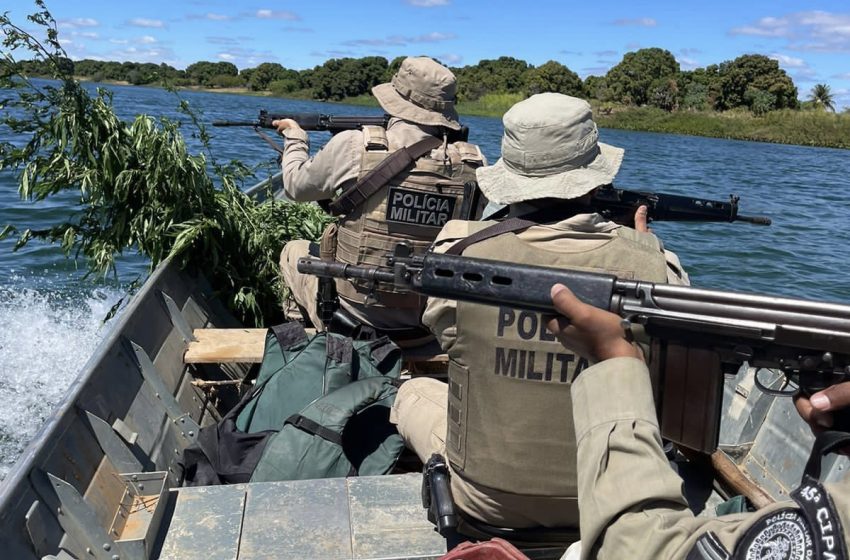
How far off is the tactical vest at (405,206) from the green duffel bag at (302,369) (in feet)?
1.32

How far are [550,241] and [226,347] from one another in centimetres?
268

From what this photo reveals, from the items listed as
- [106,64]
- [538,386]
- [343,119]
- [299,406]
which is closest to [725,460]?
[538,386]

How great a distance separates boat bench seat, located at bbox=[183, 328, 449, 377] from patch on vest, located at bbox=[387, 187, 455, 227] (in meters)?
0.78

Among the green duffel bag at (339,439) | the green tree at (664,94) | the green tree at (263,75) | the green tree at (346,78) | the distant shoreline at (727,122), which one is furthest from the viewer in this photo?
the green tree at (263,75)

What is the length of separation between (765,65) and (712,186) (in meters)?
49.5

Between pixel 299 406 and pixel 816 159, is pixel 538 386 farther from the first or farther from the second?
pixel 816 159

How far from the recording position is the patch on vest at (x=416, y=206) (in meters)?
4.38

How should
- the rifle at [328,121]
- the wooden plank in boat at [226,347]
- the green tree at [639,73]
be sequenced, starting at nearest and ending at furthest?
the wooden plank in boat at [226,347]
the rifle at [328,121]
the green tree at [639,73]

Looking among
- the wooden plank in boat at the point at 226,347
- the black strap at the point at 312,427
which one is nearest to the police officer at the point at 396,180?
the wooden plank in boat at the point at 226,347

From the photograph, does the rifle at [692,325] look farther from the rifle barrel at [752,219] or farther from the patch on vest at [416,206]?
the rifle barrel at [752,219]

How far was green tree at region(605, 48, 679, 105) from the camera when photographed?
68.1 m

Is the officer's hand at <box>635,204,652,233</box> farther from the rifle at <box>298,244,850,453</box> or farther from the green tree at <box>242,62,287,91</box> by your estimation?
the green tree at <box>242,62,287,91</box>

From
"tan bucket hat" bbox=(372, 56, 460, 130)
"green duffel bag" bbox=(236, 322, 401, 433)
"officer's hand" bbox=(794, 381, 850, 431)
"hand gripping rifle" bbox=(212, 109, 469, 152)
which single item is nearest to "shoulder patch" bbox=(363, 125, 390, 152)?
"tan bucket hat" bbox=(372, 56, 460, 130)

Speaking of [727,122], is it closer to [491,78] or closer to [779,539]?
[491,78]
